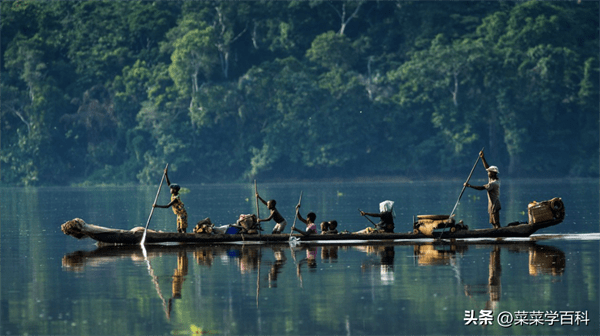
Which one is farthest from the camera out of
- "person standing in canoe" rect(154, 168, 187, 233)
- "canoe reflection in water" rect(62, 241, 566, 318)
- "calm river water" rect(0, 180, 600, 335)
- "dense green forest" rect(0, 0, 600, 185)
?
"dense green forest" rect(0, 0, 600, 185)

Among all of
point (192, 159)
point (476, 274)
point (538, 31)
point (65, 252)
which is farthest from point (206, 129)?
point (476, 274)

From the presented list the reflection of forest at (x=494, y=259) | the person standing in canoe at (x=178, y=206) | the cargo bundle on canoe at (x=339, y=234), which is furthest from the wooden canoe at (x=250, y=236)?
the person standing in canoe at (x=178, y=206)

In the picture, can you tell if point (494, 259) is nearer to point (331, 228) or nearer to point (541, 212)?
point (541, 212)

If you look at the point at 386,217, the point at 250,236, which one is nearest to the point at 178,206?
the point at 250,236

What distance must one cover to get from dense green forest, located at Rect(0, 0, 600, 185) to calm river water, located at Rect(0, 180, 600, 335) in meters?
71.1

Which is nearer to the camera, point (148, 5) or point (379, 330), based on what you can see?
point (379, 330)

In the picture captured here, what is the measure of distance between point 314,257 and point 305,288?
582 centimetres

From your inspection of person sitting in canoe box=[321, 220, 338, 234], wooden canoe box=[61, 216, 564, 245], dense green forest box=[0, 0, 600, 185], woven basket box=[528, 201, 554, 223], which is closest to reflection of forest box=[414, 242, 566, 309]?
wooden canoe box=[61, 216, 564, 245]

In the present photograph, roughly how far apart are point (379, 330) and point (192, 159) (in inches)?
3689

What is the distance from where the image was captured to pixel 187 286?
71.5 feet

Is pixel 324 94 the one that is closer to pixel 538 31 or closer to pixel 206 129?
pixel 206 129

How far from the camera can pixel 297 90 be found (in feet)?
347

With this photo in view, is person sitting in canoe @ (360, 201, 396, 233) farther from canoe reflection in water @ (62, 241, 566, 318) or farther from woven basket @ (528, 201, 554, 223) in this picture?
woven basket @ (528, 201, 554, 223)

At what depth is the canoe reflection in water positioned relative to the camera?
2277cm
